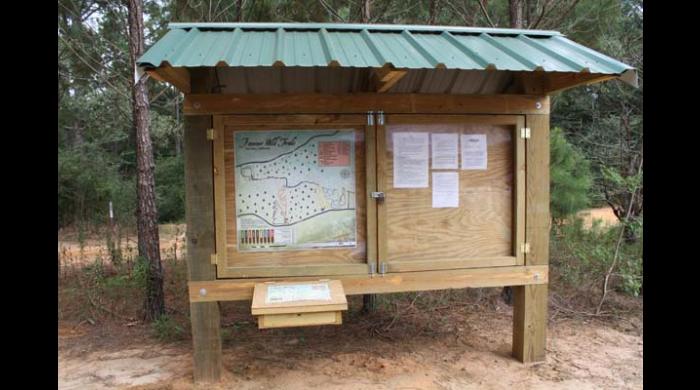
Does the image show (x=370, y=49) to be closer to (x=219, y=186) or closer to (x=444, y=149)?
(x=444, y=149)

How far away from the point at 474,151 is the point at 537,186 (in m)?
0.58

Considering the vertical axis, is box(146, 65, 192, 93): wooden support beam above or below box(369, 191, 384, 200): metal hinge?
above

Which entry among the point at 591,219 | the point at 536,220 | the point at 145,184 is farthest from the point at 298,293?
the point at 591,219

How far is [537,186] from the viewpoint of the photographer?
369 centimetres

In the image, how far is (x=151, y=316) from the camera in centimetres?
502

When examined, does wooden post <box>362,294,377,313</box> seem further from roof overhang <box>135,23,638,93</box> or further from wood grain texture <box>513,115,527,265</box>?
roof overhang <box>135,23,638,93</box>

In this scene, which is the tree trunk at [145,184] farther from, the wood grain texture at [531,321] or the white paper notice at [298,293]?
the wood grain texture at [531,321]

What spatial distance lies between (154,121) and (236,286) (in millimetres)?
9171

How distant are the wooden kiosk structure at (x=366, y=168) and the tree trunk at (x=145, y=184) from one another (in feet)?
5.62

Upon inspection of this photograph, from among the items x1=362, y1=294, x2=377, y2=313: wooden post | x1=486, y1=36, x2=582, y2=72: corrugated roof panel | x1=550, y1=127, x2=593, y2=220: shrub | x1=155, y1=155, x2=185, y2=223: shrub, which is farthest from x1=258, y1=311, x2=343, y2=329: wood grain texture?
x1=155, y1=155, x2=185, y2=223: shrub

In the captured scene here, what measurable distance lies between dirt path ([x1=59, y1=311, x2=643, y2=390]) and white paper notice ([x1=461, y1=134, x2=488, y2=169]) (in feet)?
5.42

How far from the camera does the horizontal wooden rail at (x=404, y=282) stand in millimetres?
3352

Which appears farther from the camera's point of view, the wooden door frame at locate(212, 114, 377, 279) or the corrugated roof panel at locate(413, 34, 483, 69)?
the wooden door frame at locate(212, 114, 377, 279)

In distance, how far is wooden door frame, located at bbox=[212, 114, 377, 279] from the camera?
3.32m
